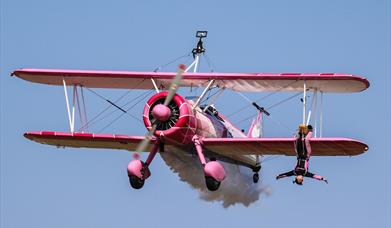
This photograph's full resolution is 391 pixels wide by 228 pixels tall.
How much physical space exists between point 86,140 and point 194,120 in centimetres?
299

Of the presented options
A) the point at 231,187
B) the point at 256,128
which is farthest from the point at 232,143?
the point at 256,128

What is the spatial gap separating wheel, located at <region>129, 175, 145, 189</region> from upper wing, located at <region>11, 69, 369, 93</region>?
105 inches

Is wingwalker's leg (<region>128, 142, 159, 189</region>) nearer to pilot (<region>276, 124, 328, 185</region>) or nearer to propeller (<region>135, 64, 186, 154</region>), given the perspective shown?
propeller (<region>135, 64, 186, 154</region>)

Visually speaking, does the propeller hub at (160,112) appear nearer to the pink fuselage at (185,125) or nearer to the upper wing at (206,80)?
the pink fuselage at (185,125)

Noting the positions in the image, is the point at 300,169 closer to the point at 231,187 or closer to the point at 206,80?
the point at 206,80

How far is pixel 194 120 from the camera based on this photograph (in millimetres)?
29141

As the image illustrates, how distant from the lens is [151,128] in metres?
28.5

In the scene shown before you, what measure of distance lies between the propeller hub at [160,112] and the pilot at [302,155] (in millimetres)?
2855

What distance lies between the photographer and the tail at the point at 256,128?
3447cm

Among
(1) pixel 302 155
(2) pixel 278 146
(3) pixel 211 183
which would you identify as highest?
(2) pixel 278 146

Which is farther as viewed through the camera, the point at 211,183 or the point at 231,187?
the point at 231,187

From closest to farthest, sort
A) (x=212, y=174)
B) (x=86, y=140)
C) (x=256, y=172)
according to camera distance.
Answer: (x=212, y=174) < (x=86, y=140) < (x=256, y=172)

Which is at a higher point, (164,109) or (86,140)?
(164,109)

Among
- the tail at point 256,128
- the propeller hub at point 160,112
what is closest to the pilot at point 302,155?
the propeller hub at point 160,112
